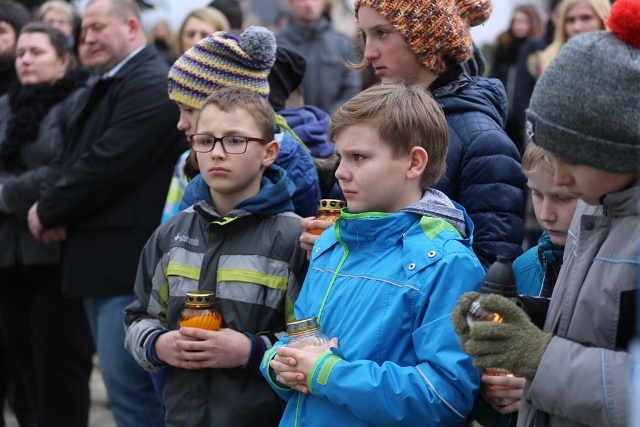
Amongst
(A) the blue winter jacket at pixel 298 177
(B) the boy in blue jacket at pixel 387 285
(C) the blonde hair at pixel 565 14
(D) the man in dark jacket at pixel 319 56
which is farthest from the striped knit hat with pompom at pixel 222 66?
(D) the man in dark jacket at pixel 319 56

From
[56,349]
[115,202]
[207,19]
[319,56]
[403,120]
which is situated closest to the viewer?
[403,120]

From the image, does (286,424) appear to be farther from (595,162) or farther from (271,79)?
(271,79)

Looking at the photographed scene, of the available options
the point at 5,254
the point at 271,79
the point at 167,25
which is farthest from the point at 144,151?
the point at 167,25

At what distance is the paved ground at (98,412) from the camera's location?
5977 mm

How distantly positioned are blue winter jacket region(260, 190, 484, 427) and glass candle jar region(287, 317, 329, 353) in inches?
1.5

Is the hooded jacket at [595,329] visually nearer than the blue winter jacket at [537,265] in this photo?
Yes

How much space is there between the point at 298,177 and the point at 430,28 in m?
0.89

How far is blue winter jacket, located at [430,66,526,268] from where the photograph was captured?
303cm

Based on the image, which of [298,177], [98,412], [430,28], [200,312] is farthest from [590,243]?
[98,412]

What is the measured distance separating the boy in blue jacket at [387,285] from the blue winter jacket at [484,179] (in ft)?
0.74

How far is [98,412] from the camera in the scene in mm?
6188

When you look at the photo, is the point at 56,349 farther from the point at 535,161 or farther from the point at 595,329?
the point at 595,329

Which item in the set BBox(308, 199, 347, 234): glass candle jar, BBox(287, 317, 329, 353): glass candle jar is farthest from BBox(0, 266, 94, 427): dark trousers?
BBox(287, 317, 329, 353): glass candle jar

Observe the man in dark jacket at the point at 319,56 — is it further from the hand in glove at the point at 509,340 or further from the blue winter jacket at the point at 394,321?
the hand in glove at the point at 509,340
